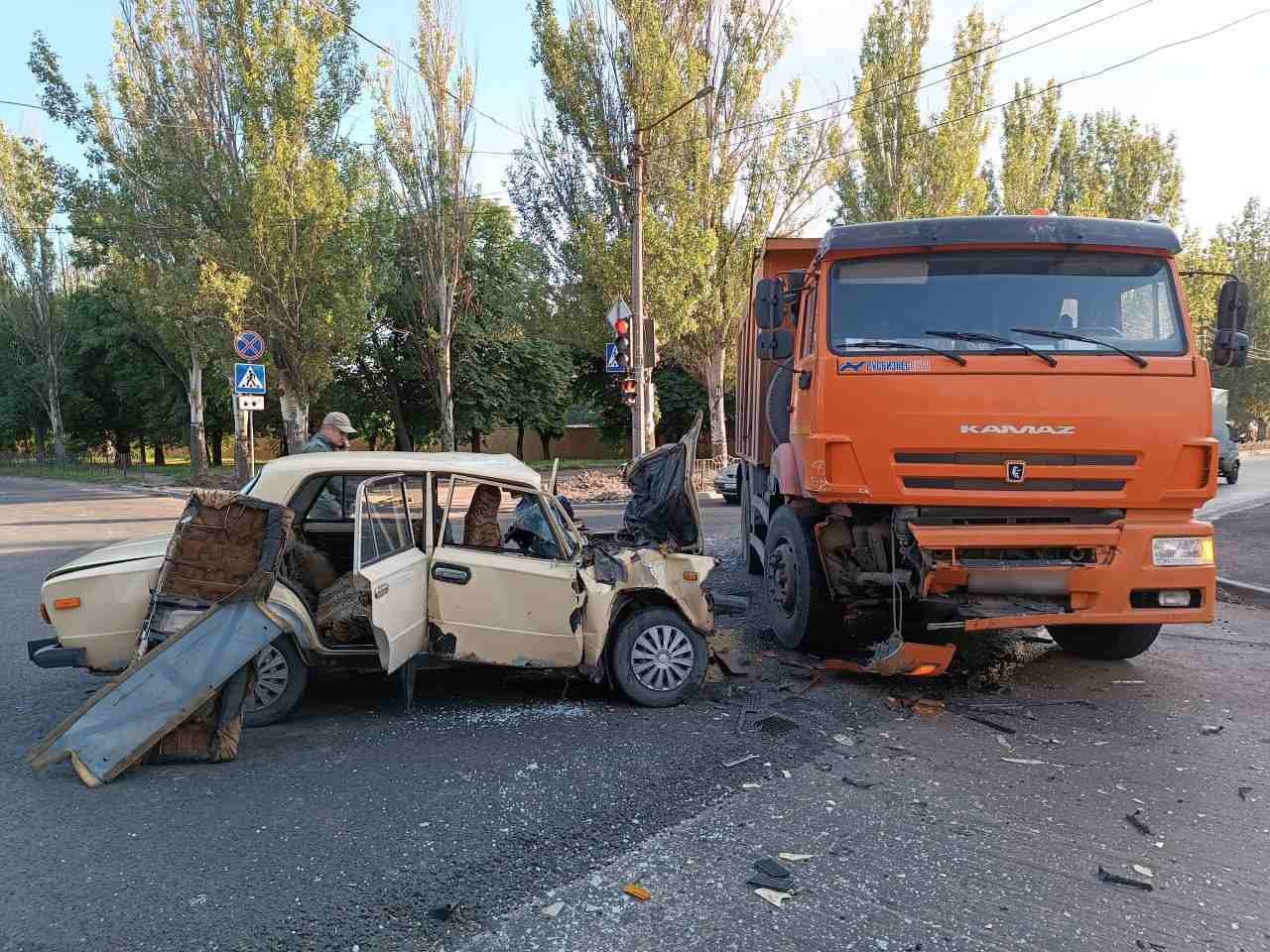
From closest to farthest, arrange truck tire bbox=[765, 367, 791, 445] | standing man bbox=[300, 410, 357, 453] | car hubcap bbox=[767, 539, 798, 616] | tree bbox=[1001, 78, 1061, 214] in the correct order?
car hubcap bbox=[767, 539, 798, 616], truck tire bbox=[765, 367, 791, 445], standing man bbox=[300, 410, 357, 453], tree bbox=[1001, 78, 1061, 214]

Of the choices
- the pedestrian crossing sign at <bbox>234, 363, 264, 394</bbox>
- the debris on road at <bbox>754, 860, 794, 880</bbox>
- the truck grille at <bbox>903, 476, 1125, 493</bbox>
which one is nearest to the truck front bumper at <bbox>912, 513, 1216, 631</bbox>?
the truck grille at <bbox>903, 476, 1125, 493</bbox>

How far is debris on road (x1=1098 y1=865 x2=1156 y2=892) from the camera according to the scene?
3.22 metres

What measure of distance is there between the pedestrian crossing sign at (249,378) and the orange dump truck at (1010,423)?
12.6 m

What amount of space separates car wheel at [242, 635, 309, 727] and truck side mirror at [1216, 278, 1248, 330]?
20.8 ft

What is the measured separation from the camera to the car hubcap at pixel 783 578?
21.1ft

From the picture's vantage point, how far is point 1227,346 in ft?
19.5

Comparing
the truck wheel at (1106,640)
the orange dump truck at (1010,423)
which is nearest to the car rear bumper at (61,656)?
the orange dump truck at (1010,423)

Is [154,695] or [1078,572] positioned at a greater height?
[1078,572]

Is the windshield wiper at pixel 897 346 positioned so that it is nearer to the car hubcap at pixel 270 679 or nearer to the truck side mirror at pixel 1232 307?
the truck side mirror at pixel 1232 307

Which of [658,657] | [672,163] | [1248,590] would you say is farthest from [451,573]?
[672,163]

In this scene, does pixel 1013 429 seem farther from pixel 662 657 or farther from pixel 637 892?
pixel 637 892

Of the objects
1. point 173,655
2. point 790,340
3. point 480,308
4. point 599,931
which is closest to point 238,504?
point 173,655

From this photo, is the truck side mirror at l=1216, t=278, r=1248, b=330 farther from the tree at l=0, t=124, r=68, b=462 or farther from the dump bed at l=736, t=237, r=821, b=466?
the tree at l=0, t=124, r=68, b=462

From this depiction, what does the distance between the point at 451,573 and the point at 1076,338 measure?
13.2 feet
